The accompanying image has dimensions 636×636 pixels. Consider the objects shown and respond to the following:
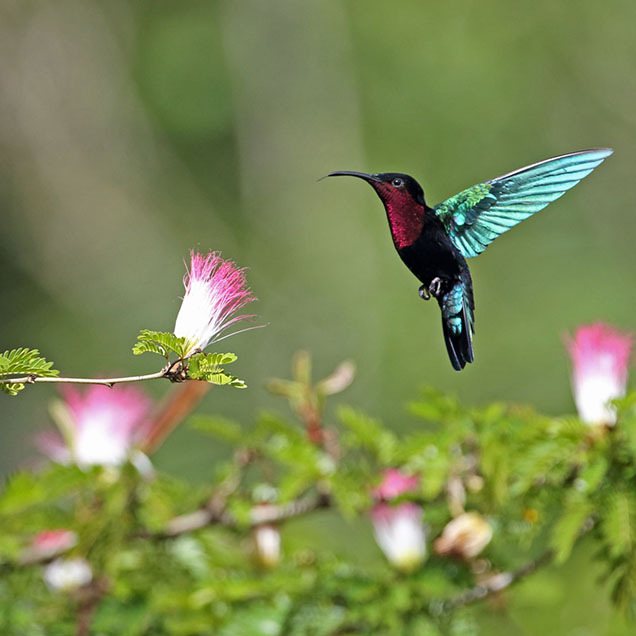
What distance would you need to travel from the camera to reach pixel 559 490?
1485 mm

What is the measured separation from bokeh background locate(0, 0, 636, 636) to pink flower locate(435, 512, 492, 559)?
5.56m

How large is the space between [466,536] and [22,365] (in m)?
0.87

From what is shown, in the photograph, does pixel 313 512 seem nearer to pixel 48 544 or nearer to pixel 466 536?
pixel 466 536

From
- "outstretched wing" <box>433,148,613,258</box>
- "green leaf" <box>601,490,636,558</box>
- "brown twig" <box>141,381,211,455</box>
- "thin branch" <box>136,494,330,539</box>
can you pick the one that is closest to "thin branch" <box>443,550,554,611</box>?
"green leaf" <box>601,490,636,558</box>

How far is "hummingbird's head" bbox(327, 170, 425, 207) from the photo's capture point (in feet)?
2.26

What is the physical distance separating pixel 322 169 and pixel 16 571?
798 centimetres

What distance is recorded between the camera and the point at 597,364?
161cm

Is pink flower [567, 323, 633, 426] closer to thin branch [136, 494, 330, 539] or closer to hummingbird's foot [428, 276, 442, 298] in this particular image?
thin branch [136, 494, 330, 539]

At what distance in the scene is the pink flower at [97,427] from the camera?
1737 millimetres

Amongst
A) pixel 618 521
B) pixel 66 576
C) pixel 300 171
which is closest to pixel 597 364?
pixel 618 521

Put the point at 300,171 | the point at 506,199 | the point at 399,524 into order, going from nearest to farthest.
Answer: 1. the point at 506,199
2. the point at 399,524
3. the point at 300,171

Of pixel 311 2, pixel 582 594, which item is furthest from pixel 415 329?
pixel 582 594

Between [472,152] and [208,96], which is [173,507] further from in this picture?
[208,96]

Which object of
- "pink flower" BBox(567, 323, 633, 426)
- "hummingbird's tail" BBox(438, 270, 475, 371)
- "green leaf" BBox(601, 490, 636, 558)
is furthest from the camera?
"pink flower" BBox(567, 323, 633, 426)
